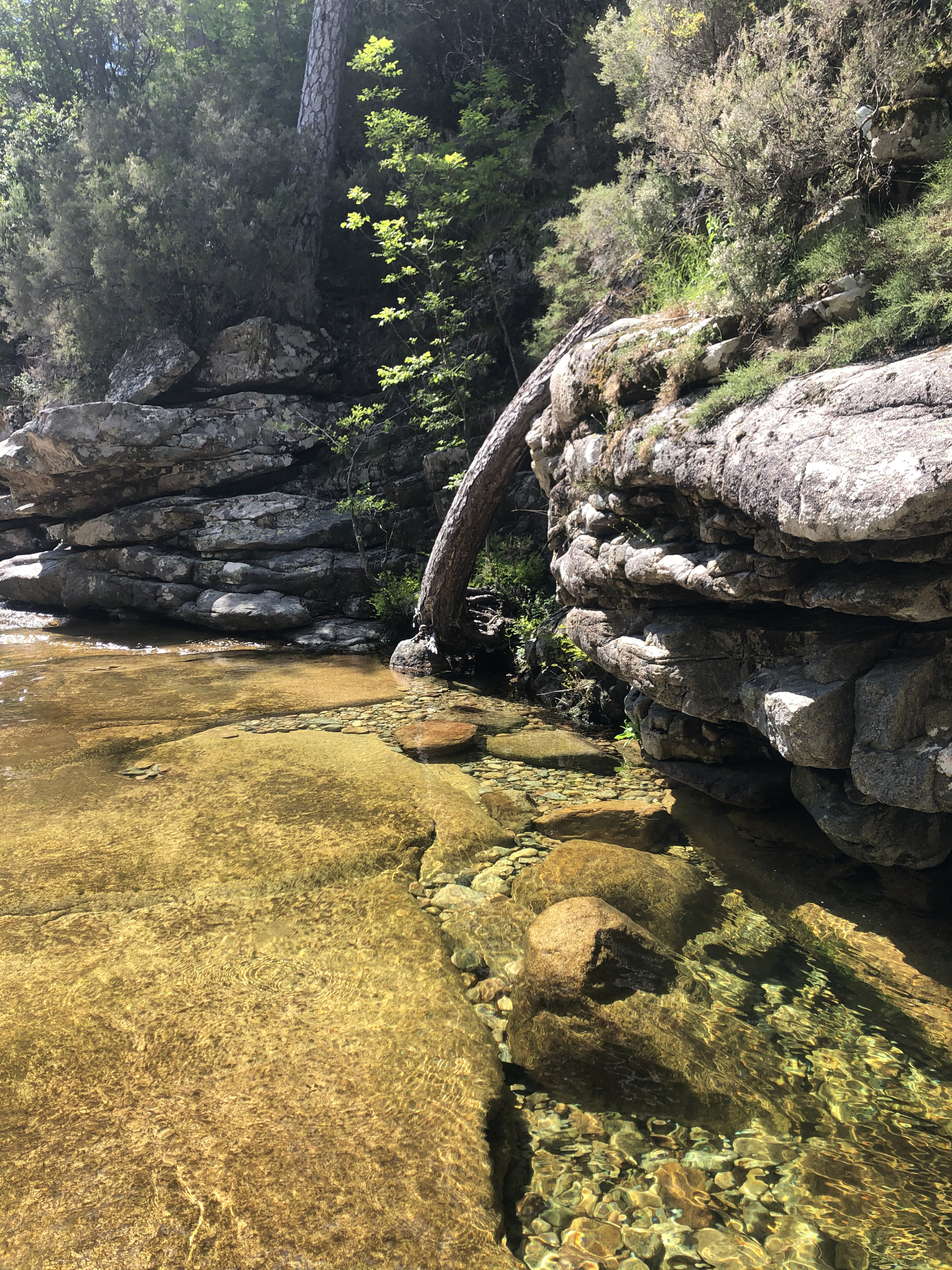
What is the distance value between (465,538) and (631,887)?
624 cm

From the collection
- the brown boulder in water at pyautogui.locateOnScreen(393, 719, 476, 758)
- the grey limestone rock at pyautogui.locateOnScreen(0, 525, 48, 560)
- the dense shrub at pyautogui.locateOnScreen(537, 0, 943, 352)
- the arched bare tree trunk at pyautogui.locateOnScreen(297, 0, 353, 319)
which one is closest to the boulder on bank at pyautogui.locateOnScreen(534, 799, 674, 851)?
the brown boulder in water at pyautogui.locateOnScreen(393, 719, 476, 758)

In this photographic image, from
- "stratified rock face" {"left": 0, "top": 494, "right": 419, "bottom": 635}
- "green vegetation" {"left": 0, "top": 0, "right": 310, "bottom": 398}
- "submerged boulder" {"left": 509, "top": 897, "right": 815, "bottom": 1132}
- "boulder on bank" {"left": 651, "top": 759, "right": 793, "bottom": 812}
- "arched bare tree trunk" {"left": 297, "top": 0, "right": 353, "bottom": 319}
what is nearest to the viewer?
"submerged boulder" {"left": 509, "top": 897, "right": 815, "bottom": 1132}

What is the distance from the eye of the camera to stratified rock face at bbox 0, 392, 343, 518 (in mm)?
11961

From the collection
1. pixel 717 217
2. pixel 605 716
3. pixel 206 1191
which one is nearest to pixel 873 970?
pixel 206 1191

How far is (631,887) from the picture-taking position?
392cm

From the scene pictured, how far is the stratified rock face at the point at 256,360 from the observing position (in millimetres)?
13234

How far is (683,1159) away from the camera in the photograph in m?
2.41

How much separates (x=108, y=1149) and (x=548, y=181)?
1461cm

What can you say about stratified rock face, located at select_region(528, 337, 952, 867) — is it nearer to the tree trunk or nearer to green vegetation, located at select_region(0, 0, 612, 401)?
the tree trunk

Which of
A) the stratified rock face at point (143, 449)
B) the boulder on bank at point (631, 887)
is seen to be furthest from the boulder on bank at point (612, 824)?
the stratified rock face at point (143, 449)

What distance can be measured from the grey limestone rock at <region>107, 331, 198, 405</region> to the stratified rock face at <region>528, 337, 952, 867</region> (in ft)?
32.9

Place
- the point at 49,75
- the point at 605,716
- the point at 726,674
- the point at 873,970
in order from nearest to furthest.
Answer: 1. the point at 873,970
2. the point at 726,674
3. the point at 605,716
4. the point at 49,75

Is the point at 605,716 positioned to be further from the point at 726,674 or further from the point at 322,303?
the point at 322,303

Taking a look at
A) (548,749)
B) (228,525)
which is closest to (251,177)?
(228,525)
